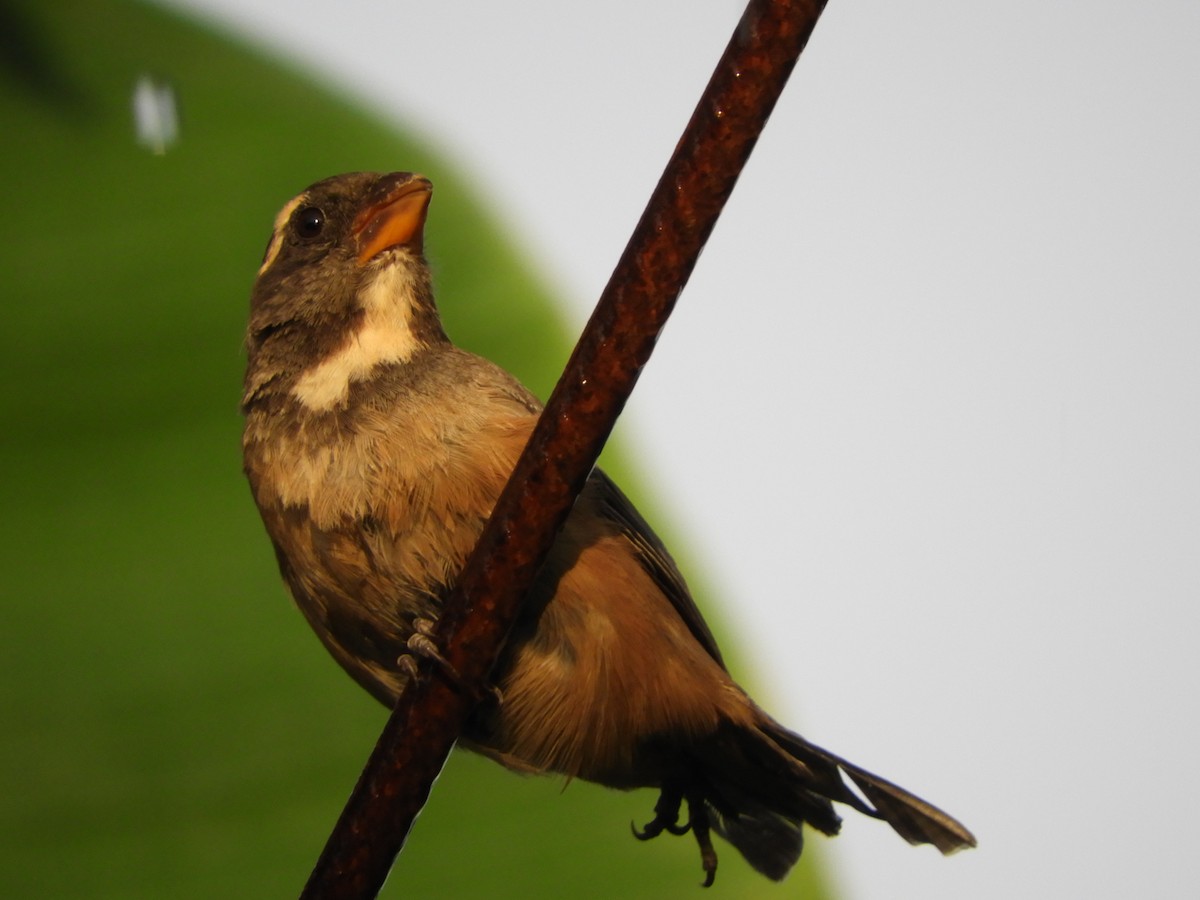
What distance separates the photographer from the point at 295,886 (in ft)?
12.3


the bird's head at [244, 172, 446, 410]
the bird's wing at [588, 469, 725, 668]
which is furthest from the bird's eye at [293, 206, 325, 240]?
the bird's wing at [588, 469, 725, 668]

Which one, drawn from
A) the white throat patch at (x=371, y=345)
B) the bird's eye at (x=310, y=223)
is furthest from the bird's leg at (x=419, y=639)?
the bird's eye at (x=310, y=223)

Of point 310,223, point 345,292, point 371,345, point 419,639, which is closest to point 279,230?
point 310,223

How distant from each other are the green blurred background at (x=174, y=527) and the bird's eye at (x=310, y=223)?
37cm

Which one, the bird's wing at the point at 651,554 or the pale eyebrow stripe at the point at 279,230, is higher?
the pale eyebrow stripe at the point at 279,230

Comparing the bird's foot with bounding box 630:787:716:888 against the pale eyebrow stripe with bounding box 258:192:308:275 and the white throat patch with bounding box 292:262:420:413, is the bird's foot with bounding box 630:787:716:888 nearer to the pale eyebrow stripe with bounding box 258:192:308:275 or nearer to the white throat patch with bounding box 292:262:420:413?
the white throat patch with bounding box 292:262:420:413

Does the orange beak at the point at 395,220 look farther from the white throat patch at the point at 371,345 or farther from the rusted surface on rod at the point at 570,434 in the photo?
the rusted surface on rod at the point at 570,434

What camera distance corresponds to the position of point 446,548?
2541mm

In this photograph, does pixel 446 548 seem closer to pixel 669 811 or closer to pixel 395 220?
Result: pixel 395 220

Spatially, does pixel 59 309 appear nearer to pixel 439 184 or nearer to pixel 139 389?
pixel 139 389

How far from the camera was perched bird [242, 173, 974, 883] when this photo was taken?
2570 millimetres

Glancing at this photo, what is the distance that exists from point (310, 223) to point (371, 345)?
18.1 inches

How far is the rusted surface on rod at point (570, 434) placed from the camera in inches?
58.3

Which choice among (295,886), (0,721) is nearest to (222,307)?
(0,721)
